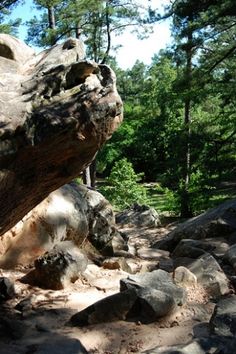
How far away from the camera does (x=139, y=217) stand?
14.0m

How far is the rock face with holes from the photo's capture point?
148 inches

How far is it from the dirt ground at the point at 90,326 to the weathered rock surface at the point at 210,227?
3245 millimetres

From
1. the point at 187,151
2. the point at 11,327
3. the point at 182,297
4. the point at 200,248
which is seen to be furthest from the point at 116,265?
the point at 187,151

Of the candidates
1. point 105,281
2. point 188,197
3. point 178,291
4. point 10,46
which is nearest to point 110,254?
point 105,281

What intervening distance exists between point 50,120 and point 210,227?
593cm

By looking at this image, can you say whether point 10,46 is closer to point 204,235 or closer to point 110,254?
point 110,254

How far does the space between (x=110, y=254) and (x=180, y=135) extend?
19.2ft

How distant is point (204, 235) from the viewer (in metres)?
8.93

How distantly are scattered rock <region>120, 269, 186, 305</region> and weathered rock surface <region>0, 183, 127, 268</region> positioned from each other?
1.83 metres

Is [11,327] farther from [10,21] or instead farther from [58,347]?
[10,21]

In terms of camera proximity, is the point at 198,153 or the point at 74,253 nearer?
the point at 74,253

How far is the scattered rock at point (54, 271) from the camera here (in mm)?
5715

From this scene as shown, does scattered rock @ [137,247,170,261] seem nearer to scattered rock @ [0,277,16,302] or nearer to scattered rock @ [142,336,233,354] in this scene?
scattered rock @ [0,277,16,302]

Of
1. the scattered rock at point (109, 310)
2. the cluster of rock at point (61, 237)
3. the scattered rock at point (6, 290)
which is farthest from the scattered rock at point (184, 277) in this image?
the scattered rock at point (6, 290)
